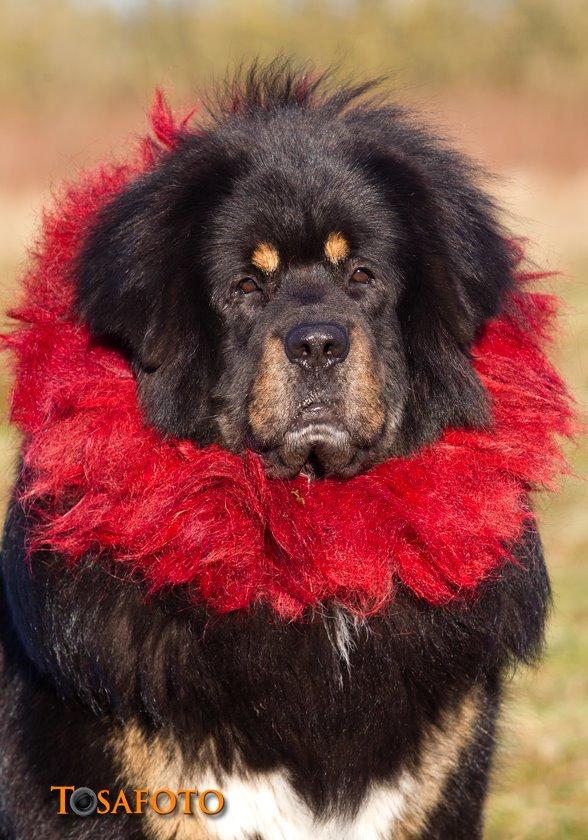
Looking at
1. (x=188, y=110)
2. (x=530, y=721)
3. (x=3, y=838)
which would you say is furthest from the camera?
(x=530, y=721)

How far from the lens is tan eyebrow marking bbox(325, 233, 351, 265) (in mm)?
3133

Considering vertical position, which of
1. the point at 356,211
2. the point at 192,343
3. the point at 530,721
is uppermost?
the point at 356,211

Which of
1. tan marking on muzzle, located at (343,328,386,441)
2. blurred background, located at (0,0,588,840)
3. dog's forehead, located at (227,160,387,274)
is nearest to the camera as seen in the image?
tan marking on muzzle, located at (343,328,386,441)

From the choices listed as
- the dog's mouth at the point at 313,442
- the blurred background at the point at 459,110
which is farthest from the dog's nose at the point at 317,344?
the blurred background at the point at 459,110

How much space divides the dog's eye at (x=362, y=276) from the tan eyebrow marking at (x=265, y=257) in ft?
0.79

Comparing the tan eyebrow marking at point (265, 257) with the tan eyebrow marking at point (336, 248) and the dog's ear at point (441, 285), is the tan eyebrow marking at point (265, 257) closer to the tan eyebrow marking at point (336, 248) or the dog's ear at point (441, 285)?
the tan eyebrow marking at point (336, 248)

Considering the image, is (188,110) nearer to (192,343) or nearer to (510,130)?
(192,343)

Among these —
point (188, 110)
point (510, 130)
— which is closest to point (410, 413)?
point (188, 110)

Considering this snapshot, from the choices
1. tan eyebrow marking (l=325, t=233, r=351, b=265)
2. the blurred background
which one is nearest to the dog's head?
tan eyebrow marking (l=325, t=233, r=351, b=265)

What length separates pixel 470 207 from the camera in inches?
125

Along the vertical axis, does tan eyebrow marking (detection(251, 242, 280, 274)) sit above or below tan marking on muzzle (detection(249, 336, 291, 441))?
above

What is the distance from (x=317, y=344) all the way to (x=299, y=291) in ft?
0.86

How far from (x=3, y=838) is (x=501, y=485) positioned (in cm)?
195

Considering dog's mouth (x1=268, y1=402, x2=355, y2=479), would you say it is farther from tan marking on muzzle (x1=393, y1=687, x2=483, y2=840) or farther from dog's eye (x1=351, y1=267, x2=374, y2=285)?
tan marking on muzzle (x1=393, y1=687, x2=483, y2=840)
